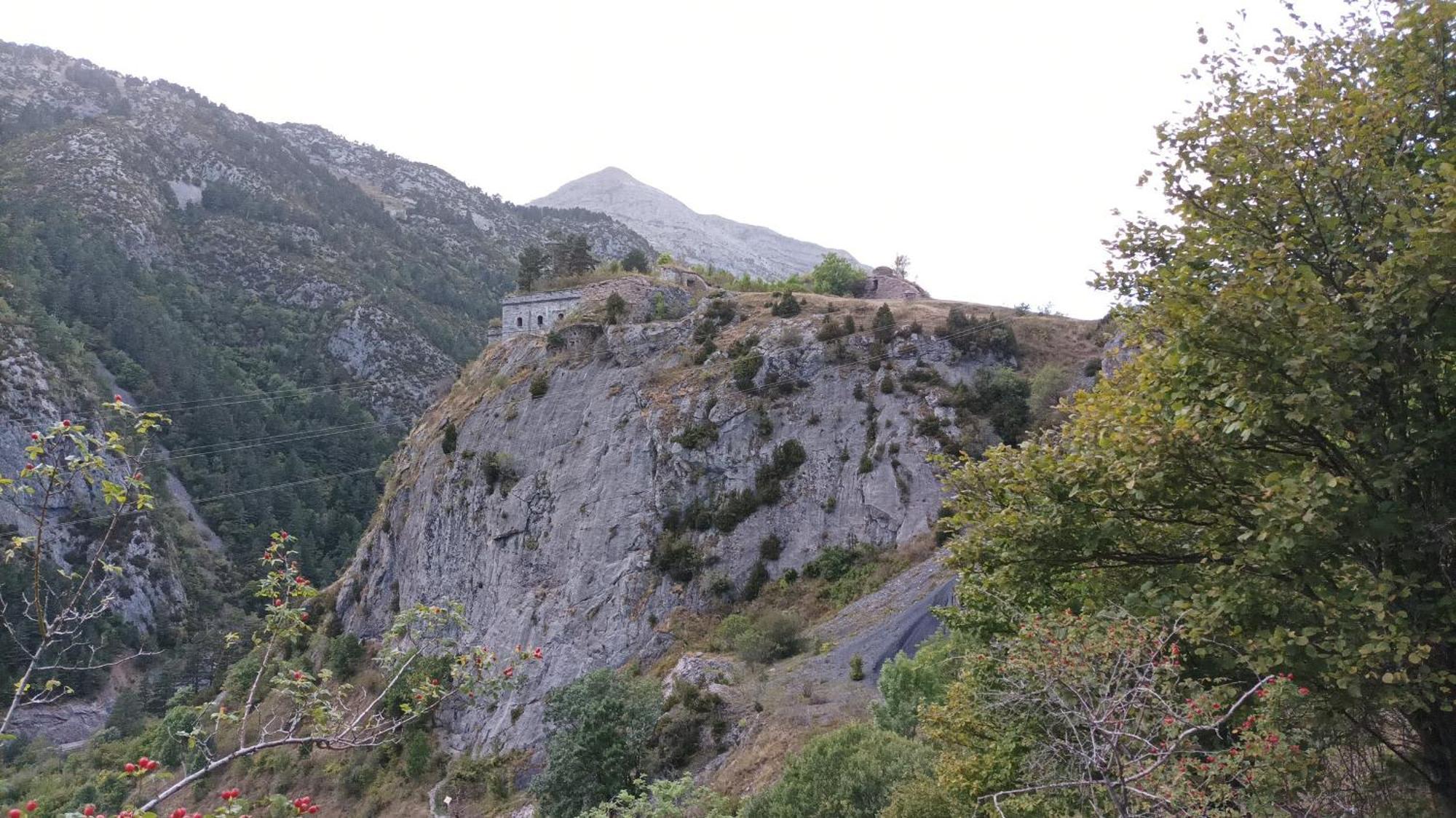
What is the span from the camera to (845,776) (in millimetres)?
18031

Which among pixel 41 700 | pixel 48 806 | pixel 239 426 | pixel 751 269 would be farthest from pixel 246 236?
pixel 41 700

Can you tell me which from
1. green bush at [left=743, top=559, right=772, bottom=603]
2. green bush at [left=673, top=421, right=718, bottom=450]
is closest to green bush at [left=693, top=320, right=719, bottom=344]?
green bush at [left=673, top=421, right=718, bottom=450]

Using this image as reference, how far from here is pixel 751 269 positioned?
169 metres

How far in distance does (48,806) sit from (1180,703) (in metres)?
42.3

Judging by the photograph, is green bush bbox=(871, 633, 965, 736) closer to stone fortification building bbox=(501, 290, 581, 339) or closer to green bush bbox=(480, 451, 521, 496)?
green bush bbox=(480, 451, 521, 496)

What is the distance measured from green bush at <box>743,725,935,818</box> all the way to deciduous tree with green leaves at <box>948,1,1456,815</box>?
980cm

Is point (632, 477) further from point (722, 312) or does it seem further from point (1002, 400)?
point (1002, 400)

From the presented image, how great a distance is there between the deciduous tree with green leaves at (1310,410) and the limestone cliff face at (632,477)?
29.2 meters

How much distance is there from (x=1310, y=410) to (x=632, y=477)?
37110mm

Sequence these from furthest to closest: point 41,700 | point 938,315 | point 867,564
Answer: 1. point 938,315
2. point 867,564
3. point 41,700

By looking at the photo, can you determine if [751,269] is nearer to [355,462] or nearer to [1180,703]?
[355,462]

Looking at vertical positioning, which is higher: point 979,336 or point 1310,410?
point 979,336

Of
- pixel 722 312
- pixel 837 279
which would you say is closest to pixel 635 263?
pixel 722 312

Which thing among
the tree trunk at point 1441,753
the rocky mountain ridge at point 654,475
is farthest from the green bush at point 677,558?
the tree trunk at point 1441,753
